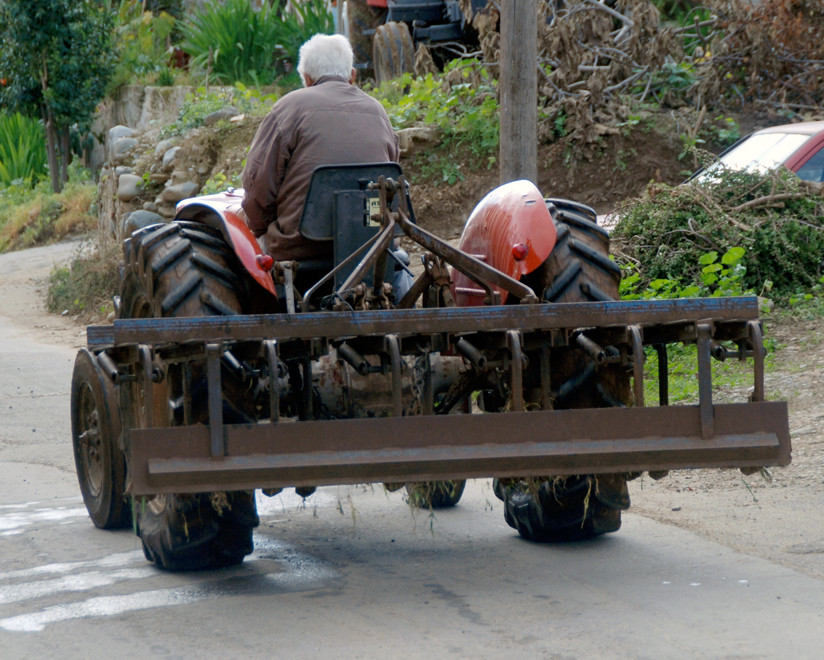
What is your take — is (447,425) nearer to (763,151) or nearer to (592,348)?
(592,348)

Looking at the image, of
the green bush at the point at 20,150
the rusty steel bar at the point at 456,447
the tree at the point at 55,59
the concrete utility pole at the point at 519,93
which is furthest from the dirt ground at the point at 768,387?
the green bush at the point at 20,150

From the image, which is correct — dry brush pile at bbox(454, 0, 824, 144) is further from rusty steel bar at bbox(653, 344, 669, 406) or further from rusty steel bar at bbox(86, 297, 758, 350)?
rusty steel bar at bbox(86, 297, 758, 350)

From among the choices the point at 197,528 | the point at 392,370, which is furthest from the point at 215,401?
the point at 197,528

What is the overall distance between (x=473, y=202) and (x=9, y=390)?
16.9 feet

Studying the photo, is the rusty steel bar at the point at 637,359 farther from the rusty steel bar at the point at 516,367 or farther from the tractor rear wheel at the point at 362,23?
the tractor rear wheel at the point at 362,23

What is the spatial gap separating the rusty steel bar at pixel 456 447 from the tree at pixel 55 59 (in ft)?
63.7

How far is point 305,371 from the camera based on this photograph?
4066mm

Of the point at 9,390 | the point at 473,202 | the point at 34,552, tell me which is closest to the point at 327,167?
the point at 34,552

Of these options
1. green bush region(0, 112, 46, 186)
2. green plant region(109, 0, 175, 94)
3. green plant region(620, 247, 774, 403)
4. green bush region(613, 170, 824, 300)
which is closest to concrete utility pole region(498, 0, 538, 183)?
green plant region(620, 247, 774, 403)

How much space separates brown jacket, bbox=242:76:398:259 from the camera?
4.68 meters

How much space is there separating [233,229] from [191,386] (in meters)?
0.74

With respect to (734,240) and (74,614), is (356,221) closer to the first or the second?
(74,614)

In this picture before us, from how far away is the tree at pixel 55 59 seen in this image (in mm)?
21234

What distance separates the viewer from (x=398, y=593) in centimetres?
411
